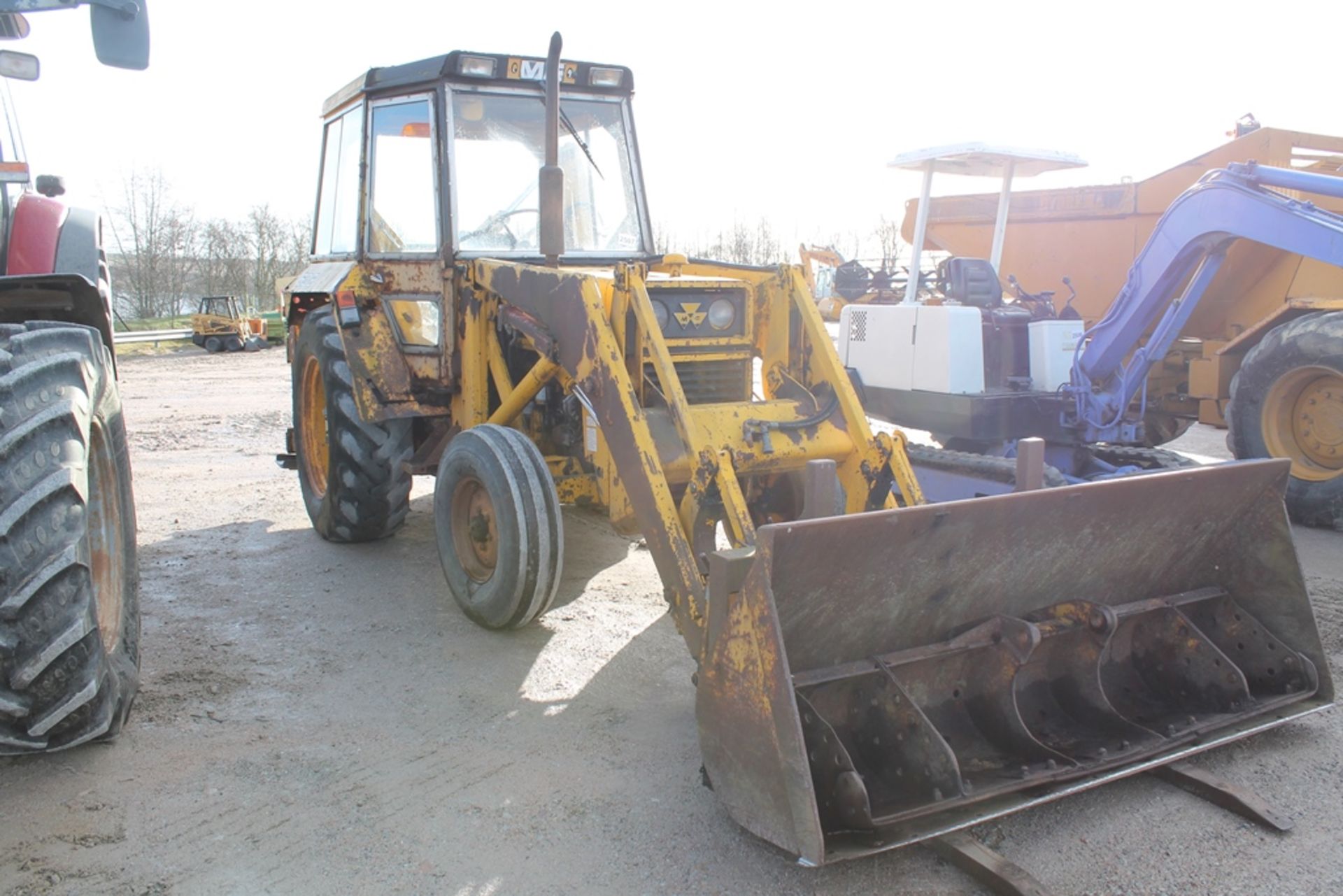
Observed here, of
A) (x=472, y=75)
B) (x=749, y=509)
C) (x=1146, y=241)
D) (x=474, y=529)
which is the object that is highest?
(x=472, y=75)

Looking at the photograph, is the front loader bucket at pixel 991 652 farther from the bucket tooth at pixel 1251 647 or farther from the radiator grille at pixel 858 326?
the radiator grille at pixel 858 326

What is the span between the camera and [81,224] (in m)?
4.16

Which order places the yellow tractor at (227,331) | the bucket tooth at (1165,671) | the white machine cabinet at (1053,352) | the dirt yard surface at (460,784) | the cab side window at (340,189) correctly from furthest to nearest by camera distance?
1. the yellow tractor at (227,331)
2. the white machine cabinet at (1053,352)
3. the cab side window at (340,189)
4. the bucket tooth at (1165,671)
5. the dirt yard surface at (460,784)

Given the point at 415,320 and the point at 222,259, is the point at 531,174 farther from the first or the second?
the point at 222,259

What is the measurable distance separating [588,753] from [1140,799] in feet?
5.84

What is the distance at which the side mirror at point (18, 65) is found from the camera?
392 cm

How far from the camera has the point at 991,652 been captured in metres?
3.36

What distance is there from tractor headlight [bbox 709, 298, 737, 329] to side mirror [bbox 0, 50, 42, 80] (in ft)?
9.20

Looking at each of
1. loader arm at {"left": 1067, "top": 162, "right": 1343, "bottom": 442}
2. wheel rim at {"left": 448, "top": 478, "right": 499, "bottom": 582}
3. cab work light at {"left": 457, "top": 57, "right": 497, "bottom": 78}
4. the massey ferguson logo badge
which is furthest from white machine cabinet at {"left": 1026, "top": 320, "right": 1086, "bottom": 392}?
wheel rim at {"left": 448, "top": 478, "right": 499, "bottom": 582}

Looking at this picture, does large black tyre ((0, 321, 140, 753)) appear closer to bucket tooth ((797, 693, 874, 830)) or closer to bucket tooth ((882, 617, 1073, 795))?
bucket tooth ((797, 693, 874, 830))

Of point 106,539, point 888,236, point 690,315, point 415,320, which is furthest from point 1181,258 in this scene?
point 888,236

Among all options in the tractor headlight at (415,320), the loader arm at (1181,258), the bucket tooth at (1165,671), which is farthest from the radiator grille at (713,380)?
the loader arm at (1181,258)

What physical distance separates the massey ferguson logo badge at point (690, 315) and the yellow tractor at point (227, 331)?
23.4 meters

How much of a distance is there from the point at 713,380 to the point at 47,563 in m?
2.64
